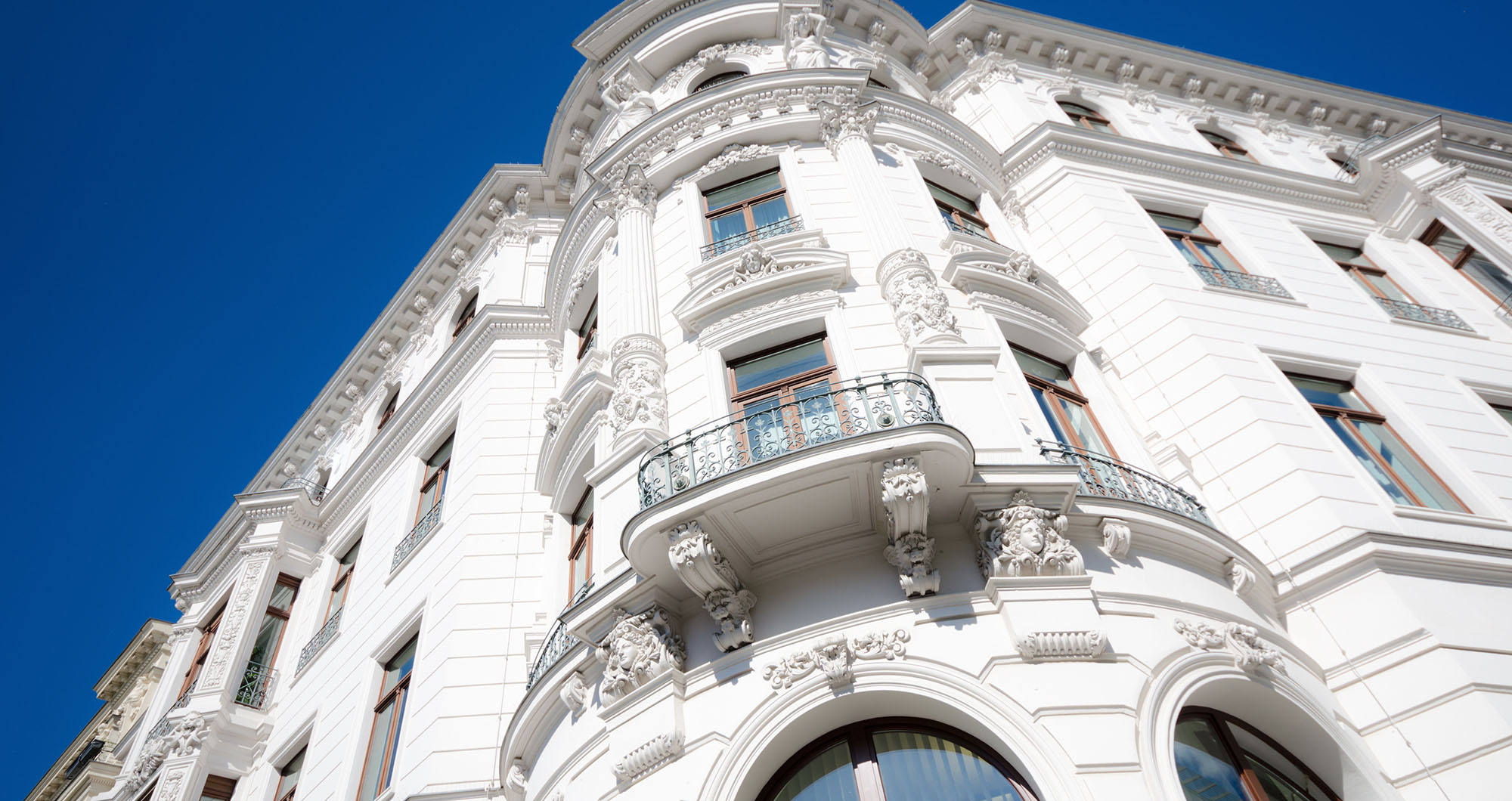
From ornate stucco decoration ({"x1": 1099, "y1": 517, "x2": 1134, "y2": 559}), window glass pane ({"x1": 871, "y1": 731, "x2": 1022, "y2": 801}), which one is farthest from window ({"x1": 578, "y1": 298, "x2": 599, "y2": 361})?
window glass pane ({"x1": 871, "y1": 731, "x2": 1022, "y2": 801})

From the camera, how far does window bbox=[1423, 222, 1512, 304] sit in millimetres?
19609

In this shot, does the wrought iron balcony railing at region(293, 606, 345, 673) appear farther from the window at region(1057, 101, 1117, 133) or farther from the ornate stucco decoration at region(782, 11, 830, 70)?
the window at region(1057, 101, 1117, 133)

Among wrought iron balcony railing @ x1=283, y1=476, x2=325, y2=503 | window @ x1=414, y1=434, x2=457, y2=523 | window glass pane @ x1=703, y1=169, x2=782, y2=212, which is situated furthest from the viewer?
wrought iron balcony railing @ x1=283, y1=476, x2=325, y2=503

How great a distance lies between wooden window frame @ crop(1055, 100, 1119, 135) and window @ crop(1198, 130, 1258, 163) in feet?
8.67

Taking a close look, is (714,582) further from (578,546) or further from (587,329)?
(587,329)

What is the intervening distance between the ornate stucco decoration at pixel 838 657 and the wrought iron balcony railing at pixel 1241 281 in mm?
10952

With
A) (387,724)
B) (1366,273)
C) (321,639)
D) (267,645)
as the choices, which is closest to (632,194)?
(387,724)

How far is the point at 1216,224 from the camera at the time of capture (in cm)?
1958

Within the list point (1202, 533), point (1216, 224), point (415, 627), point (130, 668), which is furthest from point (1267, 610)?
point (130, 668)

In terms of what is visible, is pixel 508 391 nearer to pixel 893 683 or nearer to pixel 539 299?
pixel 539 299

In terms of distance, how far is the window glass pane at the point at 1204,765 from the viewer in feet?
30.0

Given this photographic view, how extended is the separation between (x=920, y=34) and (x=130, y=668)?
114 ft

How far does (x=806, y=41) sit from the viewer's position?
19.7 metres

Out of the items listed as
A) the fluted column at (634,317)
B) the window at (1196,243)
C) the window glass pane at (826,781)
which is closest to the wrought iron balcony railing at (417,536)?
the fluted column at (634,317)
